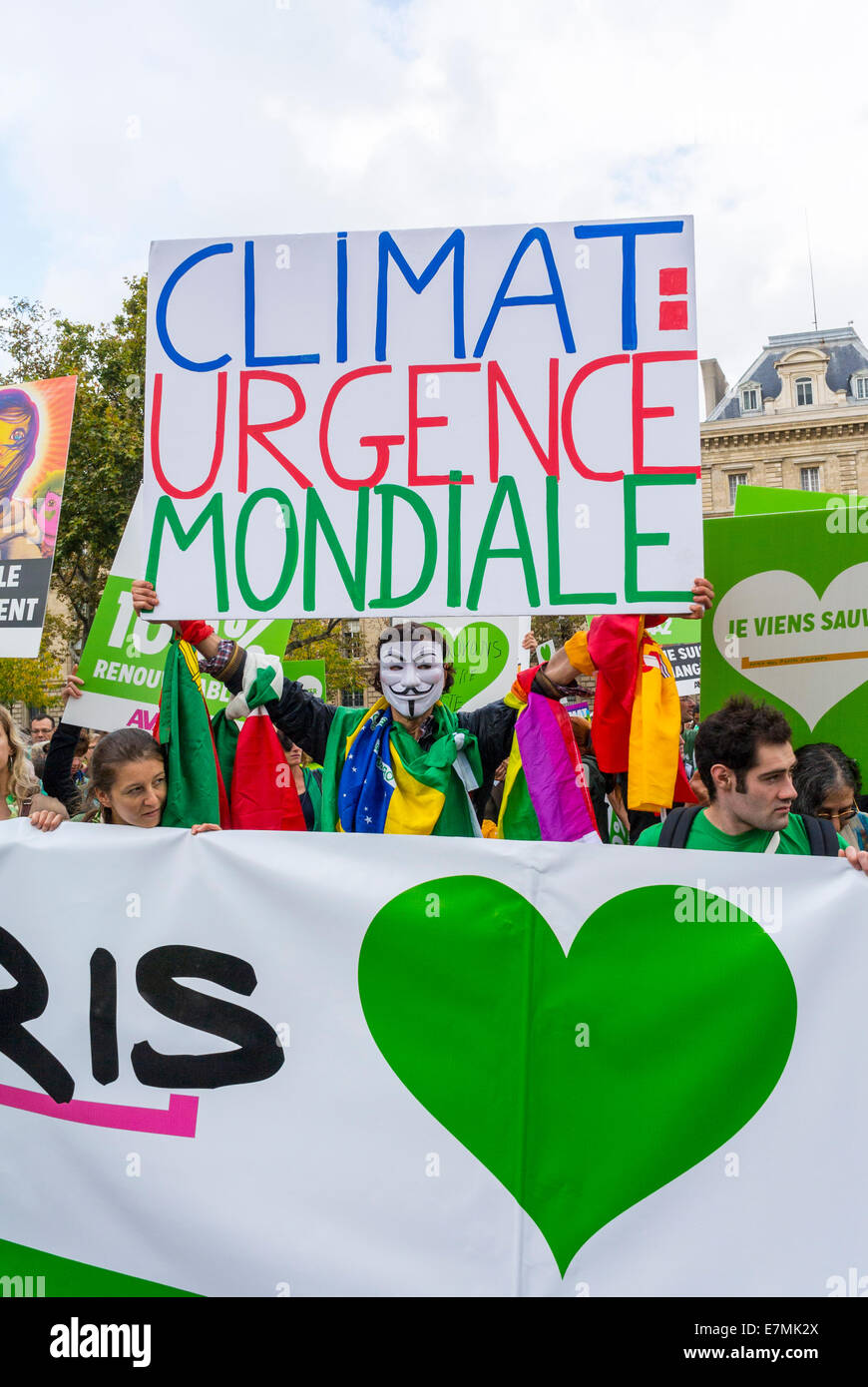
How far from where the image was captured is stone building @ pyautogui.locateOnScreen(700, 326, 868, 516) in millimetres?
46719

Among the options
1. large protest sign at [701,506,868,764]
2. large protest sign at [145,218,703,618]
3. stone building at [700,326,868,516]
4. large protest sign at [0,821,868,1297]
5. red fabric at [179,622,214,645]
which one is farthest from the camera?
stone building at [700,326,868,516]

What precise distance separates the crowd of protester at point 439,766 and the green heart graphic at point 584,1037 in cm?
39

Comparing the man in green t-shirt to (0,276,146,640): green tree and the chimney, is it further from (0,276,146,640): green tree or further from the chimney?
the chimney

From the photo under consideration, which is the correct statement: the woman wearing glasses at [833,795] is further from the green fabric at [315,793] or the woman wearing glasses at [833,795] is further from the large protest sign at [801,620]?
the green fabric at [315,793]

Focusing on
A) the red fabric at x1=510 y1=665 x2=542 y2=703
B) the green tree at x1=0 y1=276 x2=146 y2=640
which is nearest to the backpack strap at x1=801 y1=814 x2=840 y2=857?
the red fabric at x1=510 y1=665 x2=542 y2=703

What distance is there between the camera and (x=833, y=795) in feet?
11.0

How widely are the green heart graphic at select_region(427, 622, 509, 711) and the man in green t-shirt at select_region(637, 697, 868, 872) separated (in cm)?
450

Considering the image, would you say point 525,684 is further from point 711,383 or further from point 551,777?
point 711,383

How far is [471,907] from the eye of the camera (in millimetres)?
2549

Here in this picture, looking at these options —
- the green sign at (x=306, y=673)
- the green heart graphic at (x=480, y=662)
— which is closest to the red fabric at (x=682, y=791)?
the green heart graphic at (x=480, y=662)

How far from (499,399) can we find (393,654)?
76 centimetres

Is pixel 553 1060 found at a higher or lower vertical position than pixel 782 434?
lower
